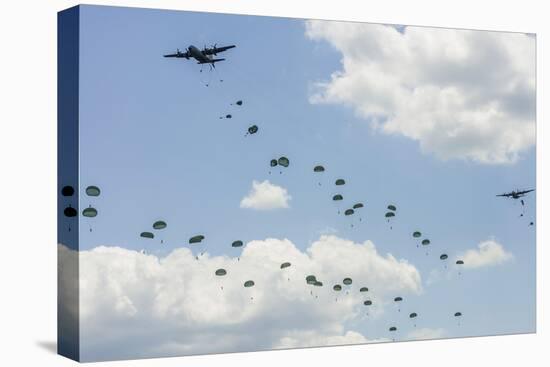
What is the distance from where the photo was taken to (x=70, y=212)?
13141 millimetres

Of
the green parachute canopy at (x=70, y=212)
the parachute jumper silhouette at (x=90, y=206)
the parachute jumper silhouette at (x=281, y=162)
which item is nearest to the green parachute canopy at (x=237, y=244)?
the parachute jumper silhouette at (x=281, y=162)

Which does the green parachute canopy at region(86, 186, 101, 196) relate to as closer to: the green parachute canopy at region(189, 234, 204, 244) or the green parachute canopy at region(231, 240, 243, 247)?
the green parachute canopy at region(189, 234, 204, 244)

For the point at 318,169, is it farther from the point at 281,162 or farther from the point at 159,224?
the point at 159,224

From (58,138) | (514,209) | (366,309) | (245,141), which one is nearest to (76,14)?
(58,138)

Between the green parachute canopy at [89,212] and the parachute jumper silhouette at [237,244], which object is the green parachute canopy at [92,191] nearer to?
the green parachute canopy at [89,212]

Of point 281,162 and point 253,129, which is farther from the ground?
point 253,129

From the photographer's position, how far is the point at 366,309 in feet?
48.2

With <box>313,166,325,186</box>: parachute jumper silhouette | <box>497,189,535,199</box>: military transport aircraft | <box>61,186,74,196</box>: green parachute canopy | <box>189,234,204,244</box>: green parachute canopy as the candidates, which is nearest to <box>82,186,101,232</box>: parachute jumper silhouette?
<box>61,186,74,196</box>: green parachute canopy

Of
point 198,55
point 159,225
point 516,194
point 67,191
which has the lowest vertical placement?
point 159,225

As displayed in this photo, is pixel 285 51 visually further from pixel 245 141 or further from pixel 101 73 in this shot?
pixel 101 73

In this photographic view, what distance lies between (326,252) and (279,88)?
228cm

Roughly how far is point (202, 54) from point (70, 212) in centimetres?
261

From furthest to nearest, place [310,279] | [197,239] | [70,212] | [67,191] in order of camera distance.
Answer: [310,279] → [197,239] → [67,191] → [70,212]

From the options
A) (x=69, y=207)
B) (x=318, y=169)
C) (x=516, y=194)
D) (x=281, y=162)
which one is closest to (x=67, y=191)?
(x=69, y=207)
